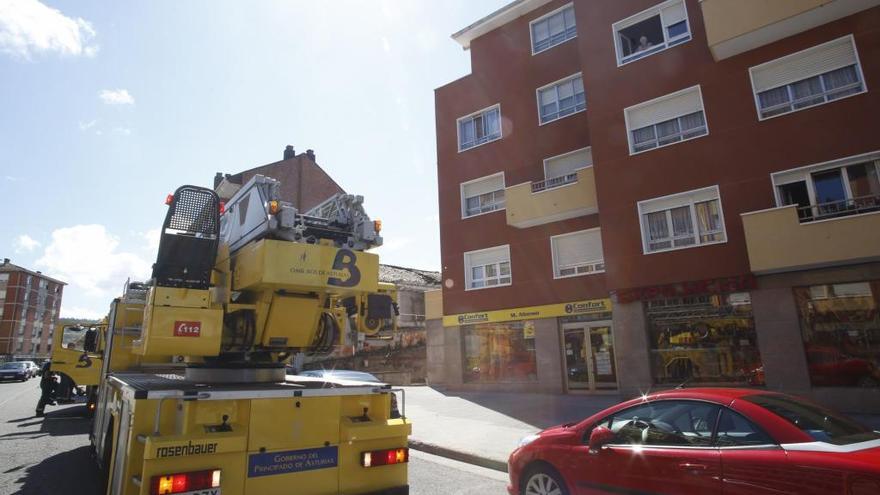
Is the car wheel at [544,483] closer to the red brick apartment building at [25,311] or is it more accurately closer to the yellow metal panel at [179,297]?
the yellow metal panel at [179,297]

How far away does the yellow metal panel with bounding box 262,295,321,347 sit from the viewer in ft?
16.3

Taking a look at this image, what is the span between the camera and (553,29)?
19.1m

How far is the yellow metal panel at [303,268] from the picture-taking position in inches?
181

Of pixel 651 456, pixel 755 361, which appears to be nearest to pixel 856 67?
pixel 755 361

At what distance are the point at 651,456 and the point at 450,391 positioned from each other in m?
15.1

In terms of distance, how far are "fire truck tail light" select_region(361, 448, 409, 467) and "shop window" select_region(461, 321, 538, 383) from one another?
13035 millimetres

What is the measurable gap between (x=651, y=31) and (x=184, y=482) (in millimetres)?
17948

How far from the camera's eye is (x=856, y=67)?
11898 mm

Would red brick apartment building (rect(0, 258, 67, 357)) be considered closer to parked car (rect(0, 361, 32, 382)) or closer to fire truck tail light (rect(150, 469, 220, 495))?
parked car (rect(0, 361, 32, 382))

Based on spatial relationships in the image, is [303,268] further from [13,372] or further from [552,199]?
[13,372]

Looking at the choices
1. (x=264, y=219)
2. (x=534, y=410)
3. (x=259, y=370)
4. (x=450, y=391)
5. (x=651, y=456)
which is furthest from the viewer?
(x=450, y=391)

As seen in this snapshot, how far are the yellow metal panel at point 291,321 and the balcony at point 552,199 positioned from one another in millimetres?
12813

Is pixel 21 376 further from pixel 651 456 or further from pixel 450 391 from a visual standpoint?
pixel 651 456

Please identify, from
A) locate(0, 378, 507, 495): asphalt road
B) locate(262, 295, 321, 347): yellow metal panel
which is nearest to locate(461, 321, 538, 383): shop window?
locate(0, 378, 507, 495): asphalt road
